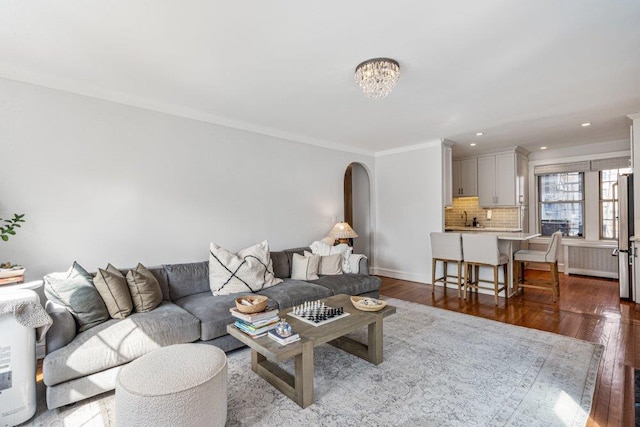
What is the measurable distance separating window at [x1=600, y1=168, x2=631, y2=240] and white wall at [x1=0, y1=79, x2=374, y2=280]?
19.3 feet

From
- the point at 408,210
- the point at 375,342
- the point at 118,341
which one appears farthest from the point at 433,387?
the point at 408,210

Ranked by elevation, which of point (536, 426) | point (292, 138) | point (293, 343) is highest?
point (292, 138)

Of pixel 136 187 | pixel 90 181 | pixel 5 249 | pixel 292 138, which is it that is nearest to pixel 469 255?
pixel 292 138

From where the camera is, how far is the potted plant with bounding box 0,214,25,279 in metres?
2.22

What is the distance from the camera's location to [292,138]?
4562 mm

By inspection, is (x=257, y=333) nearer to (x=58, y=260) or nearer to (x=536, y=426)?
(x=536, y=426)

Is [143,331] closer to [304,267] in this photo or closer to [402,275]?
[304,267]

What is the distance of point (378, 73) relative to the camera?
2.43 m

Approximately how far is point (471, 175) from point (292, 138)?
4116 millimetres

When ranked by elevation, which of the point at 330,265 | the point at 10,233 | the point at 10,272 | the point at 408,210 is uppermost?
the point at 408,210

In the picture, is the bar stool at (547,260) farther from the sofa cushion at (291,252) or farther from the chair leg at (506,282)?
the sofa cushion at (291,252)

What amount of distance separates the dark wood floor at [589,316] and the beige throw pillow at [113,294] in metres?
3.27

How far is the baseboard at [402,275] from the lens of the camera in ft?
17.4

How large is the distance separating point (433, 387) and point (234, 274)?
211cm
